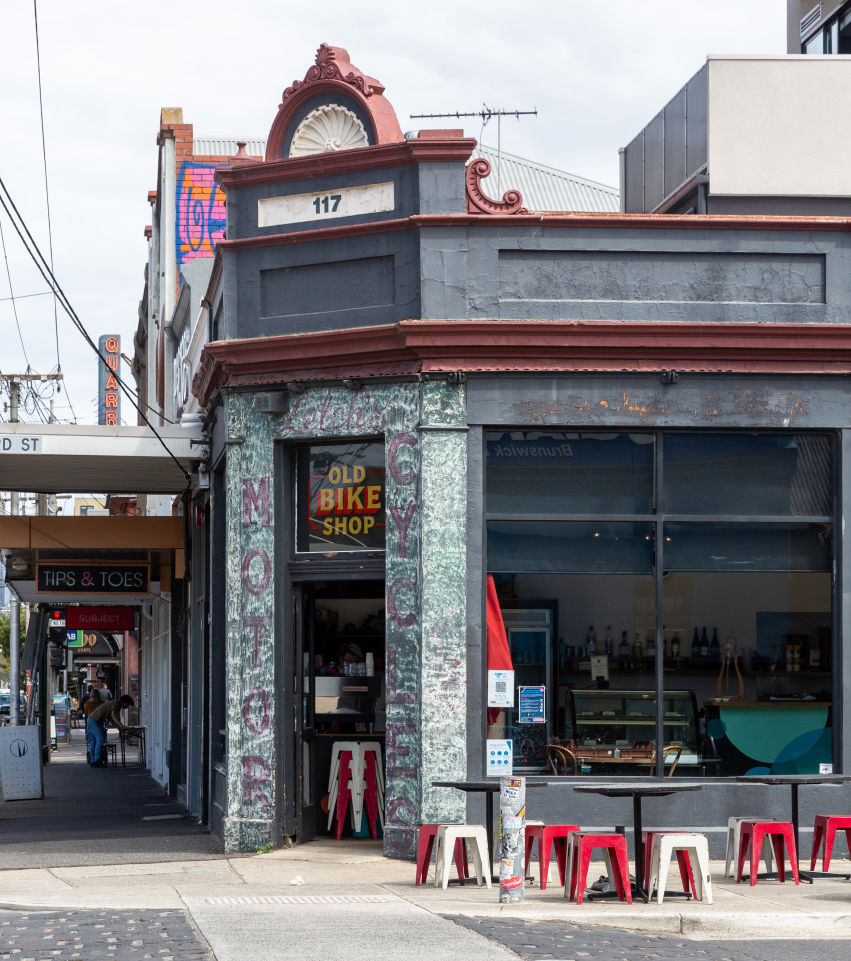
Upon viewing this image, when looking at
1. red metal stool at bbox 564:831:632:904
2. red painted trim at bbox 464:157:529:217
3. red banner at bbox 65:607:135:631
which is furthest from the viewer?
red banner at bbox 65:607:135:631

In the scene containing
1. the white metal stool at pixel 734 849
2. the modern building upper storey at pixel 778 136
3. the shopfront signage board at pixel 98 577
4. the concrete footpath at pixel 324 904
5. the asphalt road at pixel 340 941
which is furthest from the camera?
the shopfront signage board at pixel 98 577

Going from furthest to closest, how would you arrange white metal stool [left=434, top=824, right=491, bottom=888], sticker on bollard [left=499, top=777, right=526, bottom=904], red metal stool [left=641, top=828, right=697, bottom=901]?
white metal stool [left=434, top=824, right=491, bottom=888]
red metal stool [left=641, top=828, right=697, bottom=901]
sticker on bollard [left=499, top=777, right=526, bottom=904]

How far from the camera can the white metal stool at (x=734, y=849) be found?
11.4m

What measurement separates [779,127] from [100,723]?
73.5 ft

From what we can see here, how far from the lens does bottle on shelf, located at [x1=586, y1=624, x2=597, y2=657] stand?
1285 cm

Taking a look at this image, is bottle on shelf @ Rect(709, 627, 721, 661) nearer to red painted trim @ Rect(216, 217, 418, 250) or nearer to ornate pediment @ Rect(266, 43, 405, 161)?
red painted trim @ Rect(216, 217, 418, 250)

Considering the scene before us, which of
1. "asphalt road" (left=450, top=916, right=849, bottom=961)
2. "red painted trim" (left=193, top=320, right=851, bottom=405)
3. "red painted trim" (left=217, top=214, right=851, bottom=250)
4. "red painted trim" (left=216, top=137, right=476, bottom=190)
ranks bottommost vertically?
"asphalt road" (left=450, top=916, right=849, bottom=961)

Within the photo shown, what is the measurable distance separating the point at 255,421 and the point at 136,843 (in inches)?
186

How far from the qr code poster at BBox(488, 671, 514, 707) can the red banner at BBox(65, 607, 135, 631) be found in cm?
1673

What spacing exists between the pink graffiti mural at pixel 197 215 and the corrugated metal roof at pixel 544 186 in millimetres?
7473

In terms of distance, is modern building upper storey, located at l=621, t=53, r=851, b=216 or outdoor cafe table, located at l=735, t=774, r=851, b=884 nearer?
outdoor cafe table, located at l=735, t=774, r=851, b=884

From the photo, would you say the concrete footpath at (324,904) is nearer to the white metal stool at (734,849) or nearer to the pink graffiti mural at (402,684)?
the white metal stool at (734,849)

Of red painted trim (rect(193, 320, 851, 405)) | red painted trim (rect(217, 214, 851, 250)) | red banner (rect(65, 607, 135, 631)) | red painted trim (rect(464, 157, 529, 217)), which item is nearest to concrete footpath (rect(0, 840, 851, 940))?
red painted trim (rect(193, 320, 851, 405))

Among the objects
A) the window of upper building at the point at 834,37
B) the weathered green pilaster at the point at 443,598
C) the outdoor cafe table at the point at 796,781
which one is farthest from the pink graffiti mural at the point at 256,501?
the window of upper building at the point at 834,37
